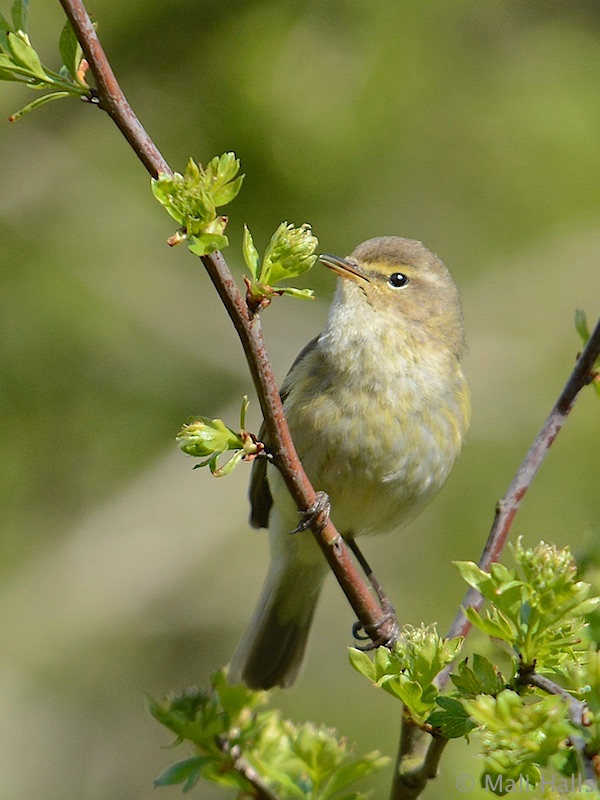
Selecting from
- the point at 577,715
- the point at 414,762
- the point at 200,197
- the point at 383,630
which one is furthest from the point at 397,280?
the point at 577,715

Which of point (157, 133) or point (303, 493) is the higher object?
point (157, 133)

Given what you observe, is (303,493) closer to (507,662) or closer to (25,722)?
(507,662)

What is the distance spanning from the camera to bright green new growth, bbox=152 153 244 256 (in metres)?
1.72

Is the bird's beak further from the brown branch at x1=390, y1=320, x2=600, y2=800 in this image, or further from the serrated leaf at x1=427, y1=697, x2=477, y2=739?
the serrated leaf at x1=427, y1=697, x2=477, y2=739

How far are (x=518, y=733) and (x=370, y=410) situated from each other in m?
2.05

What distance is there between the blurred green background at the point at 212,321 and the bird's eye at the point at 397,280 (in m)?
1.98

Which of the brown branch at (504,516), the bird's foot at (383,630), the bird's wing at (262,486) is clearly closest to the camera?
the brown branch at (504,516)

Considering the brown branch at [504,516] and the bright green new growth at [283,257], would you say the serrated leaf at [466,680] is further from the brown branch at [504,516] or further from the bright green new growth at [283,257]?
the bright green new growth at [283,257]

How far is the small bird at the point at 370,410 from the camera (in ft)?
11.5

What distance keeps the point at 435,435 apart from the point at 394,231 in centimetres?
405

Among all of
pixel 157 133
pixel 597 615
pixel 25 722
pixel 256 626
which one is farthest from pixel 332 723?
pixel 597 615

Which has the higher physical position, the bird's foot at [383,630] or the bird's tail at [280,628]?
the bird's tail at [280,628]

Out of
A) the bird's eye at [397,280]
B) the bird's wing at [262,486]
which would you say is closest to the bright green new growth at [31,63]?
the bird's wing at [262,486]

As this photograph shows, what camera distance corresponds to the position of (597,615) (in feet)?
5.37
